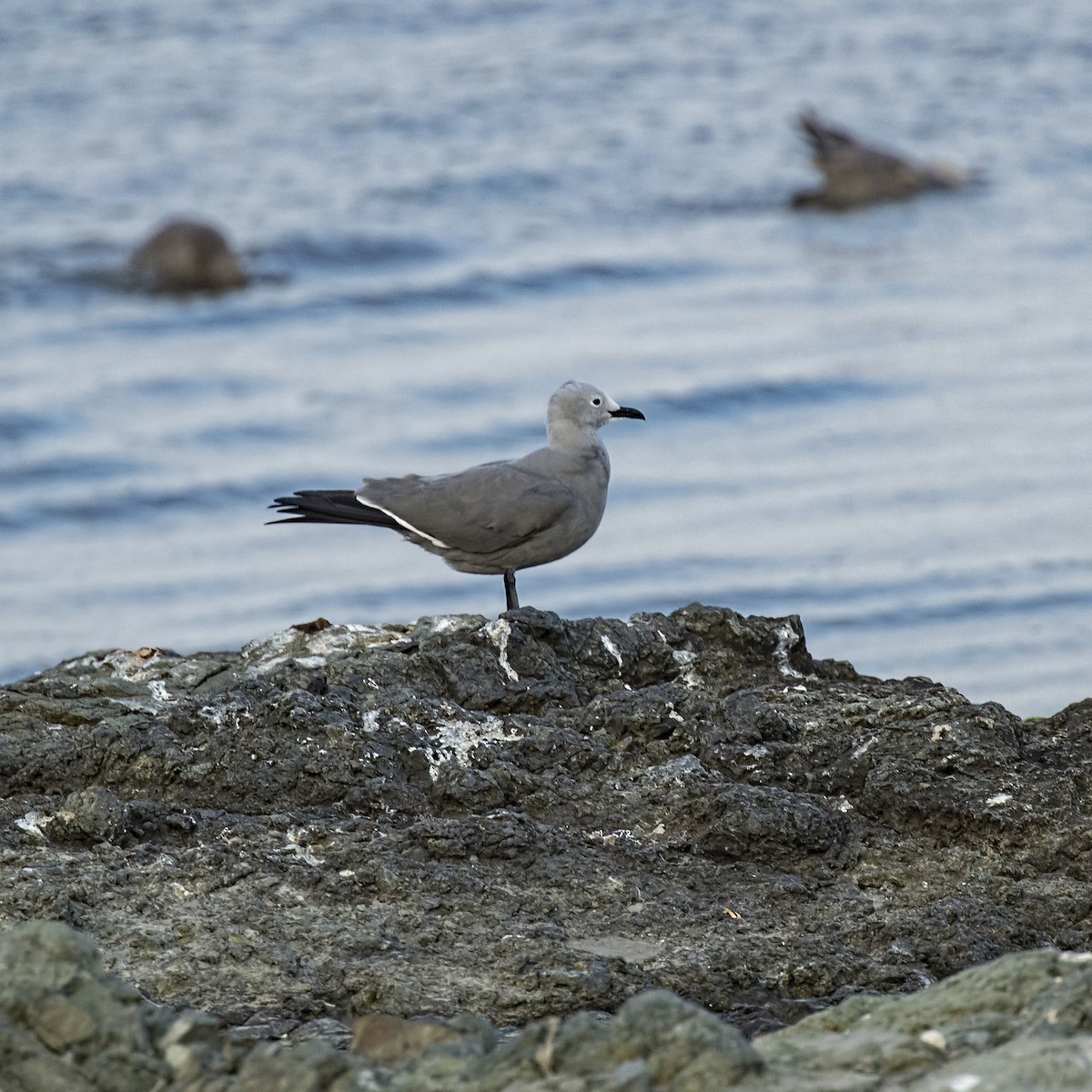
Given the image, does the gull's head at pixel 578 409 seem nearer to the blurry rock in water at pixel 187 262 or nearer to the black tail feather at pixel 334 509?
the black tail feather at pixel 334 509

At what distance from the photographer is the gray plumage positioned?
224 inches

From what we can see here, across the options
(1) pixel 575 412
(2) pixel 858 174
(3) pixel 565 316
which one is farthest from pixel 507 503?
(2) pixel 858 174

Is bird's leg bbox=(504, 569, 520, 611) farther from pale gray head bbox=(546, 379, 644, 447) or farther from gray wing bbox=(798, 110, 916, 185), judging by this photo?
gray wing bbox=(798, 110, 916, 185)

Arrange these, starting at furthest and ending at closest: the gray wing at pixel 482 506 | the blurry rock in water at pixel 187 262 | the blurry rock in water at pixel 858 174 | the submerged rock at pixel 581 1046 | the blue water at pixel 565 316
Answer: the blurry rock in water at pixel 858 174 → the blurry rock in water at pixel 187 262 → the blue water at pixel 565 316 → the gray wing at pixel 482 506 → the submerged rock at pixel 581 1046

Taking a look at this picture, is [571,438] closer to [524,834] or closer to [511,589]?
[511,589]

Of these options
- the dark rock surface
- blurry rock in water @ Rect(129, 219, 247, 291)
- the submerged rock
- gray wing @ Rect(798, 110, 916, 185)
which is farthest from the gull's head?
gray wing @ Rect(798, 110, 916, 185)

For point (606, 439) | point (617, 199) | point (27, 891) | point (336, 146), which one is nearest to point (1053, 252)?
point (617, 199)

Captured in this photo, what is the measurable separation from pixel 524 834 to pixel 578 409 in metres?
2.28

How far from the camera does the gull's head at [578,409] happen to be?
5.98 metres

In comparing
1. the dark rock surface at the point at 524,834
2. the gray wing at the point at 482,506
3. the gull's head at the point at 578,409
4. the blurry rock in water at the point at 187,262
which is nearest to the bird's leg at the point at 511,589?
the gray wing at the point at 482,506

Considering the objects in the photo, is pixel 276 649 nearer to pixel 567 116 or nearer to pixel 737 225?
pixel 737 225

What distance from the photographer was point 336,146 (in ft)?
59.4

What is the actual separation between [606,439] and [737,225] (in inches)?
227

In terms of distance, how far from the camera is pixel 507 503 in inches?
223
